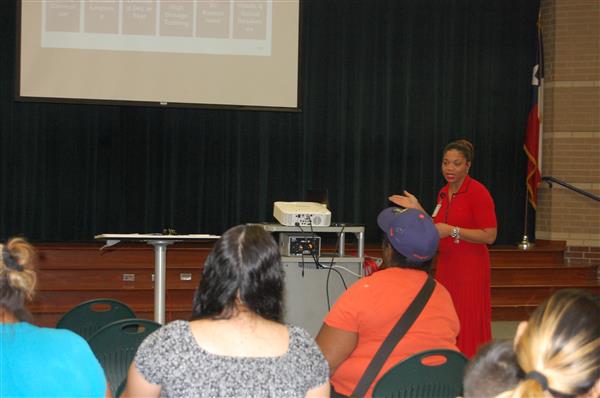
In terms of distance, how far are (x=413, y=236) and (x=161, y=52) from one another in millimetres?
5035

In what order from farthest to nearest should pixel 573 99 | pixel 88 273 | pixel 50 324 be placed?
pixel 573 99, pixel 88 273, pixel 50 324

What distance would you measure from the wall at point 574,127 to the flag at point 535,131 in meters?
0.16

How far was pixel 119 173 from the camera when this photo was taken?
26.2 feet

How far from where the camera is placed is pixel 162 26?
23.1 ft

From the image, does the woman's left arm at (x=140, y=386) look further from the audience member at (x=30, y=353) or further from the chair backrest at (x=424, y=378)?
the chair backrest at (x=424, y=378)

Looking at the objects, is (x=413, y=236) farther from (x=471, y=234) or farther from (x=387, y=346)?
(x=471, y=234)

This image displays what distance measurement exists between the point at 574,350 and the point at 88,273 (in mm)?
Result: 6208

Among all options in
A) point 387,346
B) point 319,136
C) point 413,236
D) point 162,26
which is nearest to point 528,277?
point 319,136

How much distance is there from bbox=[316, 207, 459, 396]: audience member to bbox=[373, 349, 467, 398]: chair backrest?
0.73 feet

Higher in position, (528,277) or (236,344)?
(236,344)

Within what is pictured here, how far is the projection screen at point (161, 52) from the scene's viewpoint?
6863mm

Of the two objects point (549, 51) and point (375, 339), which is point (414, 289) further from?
point (549, 51)

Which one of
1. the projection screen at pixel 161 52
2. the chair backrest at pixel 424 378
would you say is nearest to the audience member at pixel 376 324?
the chair backrest at pixel 424 378

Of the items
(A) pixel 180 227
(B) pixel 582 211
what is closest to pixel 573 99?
(B) pixel 582 211
